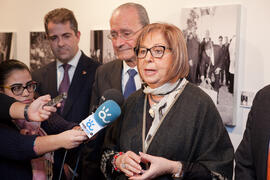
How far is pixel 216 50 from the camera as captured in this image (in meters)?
2.74

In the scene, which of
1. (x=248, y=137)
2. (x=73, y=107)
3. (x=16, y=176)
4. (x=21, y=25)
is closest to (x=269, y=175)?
(x=248, y=137)

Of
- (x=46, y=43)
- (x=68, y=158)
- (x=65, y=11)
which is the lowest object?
(x=68, y=158)

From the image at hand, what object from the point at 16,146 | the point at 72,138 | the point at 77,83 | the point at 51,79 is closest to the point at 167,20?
the point at 77,83

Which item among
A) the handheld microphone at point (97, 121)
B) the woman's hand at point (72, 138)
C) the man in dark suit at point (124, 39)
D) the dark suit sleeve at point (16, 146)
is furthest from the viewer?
the man in dark suit at point (124, 39)

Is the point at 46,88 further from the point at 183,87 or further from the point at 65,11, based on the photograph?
the point at 183,87

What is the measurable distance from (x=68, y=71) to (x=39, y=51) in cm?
124

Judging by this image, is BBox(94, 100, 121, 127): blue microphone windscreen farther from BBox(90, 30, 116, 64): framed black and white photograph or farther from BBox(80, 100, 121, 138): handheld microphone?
BBox(90, 30, 116, 64): framed black and white photograph

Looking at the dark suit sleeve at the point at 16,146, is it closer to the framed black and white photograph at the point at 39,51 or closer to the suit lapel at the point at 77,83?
the suit lapel at the point at 77,83

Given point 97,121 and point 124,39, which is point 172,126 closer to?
point 97,121

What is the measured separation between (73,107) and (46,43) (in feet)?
4.92

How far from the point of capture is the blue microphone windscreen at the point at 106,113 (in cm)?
166

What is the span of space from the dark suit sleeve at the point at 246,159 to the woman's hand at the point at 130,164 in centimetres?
62

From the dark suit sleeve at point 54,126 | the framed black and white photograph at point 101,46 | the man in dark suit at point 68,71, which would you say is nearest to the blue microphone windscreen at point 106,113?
the dark suit sleeve at point 54,126

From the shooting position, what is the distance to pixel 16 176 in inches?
78.0
